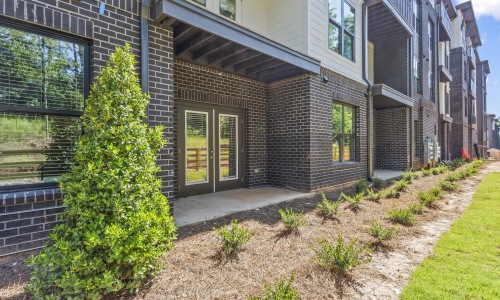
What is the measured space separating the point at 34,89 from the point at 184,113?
2.96 meters

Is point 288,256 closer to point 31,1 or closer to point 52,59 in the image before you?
point 52,59

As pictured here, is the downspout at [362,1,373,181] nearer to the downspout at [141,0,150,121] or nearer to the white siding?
the white siding

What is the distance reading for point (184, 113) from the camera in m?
5.75

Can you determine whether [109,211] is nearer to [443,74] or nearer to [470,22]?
[443,74]

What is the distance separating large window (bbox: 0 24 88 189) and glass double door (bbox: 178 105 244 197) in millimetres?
2532

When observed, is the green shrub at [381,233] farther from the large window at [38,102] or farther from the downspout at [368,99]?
the downspout at [368,99]

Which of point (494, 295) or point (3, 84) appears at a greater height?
point (3, 84)

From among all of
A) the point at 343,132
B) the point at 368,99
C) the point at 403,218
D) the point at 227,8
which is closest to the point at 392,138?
the point at 368,99

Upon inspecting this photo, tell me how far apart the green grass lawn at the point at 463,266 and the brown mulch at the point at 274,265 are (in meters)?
0.13

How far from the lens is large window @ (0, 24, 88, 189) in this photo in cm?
287

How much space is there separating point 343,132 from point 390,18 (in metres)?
5.90

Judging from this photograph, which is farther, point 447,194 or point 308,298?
point 447,194

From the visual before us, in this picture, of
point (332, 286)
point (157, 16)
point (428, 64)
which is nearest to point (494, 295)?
point (332, 286)

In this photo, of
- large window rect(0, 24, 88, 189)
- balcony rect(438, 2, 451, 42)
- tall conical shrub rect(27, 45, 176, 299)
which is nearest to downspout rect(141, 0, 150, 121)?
large window rect(0, 24, 88, 189)
